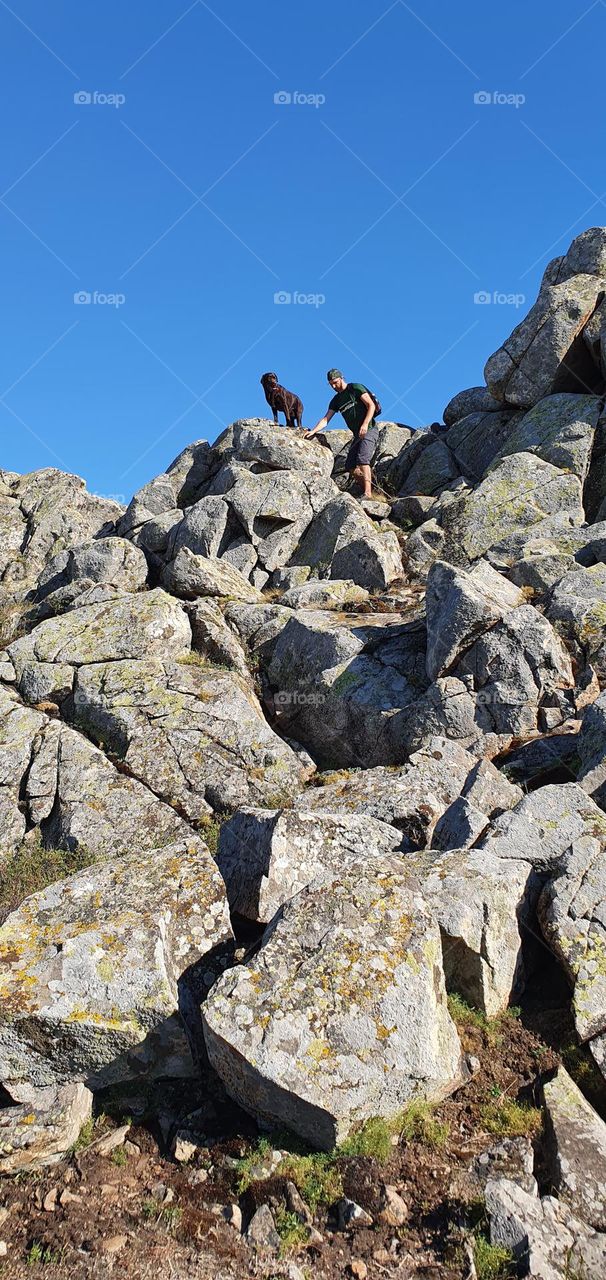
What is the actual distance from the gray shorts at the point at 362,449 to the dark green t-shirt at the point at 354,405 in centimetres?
37

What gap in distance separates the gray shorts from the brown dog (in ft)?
18.3

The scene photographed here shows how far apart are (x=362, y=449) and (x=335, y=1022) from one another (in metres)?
26.2

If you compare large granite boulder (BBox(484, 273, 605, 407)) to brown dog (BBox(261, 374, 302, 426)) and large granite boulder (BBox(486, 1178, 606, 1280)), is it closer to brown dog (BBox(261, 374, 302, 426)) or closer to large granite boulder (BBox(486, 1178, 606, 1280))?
brown dog (BBox(261, 374, 302, 426))

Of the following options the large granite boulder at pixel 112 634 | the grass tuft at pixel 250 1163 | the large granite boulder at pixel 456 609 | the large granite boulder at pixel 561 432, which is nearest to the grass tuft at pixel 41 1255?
the grass tuft at pixel 250 1163

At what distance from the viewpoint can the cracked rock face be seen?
752 cm

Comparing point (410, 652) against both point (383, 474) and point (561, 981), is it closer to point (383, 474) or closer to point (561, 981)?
point (561, 981)

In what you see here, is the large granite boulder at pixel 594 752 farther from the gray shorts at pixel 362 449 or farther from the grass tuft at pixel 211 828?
the gray shorts at pixel 362 449

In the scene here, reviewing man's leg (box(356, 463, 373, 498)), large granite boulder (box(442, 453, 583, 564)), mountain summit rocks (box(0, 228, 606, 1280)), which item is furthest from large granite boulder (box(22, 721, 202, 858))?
man's leg (box(356, 463, 373, 498))

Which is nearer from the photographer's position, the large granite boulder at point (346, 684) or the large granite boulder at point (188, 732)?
the large granite boulder at point (188, 732)

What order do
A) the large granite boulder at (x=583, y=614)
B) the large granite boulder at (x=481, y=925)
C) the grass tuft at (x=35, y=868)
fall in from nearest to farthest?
the large granite boulder at (x=481, y=925), the grass tuft at (x=35, y=868), the large granite boulder at (x=583, y=614)

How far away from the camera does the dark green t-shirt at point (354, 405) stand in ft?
98.7

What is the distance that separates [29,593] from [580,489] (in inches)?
858

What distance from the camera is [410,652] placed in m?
Answer: 18.9

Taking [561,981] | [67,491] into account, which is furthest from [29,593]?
[561,981]
